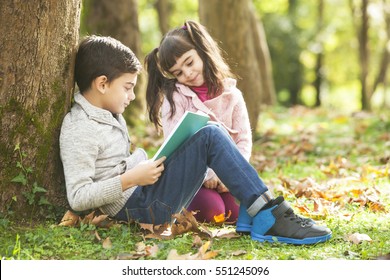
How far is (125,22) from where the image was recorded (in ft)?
30.8

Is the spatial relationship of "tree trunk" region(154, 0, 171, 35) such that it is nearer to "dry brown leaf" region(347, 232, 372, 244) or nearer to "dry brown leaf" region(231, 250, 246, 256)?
"dry brown leaf" region(347, 232, 372, 244)

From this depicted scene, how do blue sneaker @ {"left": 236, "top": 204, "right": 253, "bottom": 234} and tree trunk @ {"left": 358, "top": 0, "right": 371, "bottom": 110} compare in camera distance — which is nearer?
blue sneaker @ {"left": 236, "top": 204, "right": 253, "bottom": 234}

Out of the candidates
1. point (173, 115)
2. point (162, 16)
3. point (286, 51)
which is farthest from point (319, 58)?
point (173, 115)

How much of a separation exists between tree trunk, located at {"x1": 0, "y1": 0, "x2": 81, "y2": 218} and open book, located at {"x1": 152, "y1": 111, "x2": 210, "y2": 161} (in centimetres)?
68

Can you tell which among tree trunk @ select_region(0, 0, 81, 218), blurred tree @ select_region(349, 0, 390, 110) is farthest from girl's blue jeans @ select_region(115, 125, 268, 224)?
blurred tree @ select_region(349, 0, 390, 110)

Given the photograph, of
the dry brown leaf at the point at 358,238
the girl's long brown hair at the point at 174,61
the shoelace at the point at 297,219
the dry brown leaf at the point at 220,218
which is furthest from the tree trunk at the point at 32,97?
the dry brown leaf at the point at 358,238

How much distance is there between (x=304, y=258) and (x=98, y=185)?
124cm

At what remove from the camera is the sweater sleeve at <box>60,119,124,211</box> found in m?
3.55

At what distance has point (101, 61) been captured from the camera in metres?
3.79

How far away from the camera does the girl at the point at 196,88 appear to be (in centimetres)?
441

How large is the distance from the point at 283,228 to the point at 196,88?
146 cm

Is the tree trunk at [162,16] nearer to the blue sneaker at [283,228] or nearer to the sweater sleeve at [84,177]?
the sweater sleeve at [84,177]

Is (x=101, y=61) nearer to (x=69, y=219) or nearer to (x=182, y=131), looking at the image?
(x=182, y=131)
